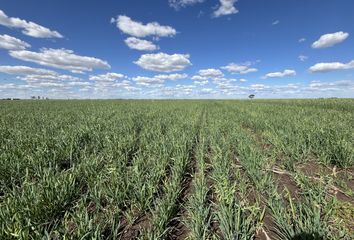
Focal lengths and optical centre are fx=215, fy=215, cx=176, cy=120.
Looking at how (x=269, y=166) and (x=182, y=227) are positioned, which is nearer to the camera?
(x=182, y=227)

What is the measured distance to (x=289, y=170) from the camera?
505 cm

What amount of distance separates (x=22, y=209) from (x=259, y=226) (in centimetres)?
315

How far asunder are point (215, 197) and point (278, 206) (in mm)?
1101

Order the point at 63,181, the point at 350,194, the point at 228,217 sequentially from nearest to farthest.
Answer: the point at 228,217 < the point at 63,181 < the point at 350,194

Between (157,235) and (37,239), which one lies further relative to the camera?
(157,235)

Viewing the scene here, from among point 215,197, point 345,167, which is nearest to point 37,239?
point 215,197

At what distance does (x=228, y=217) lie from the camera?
2.80m

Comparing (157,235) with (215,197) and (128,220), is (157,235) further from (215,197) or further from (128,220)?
(215,197)

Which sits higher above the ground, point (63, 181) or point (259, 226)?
point (63, 181)

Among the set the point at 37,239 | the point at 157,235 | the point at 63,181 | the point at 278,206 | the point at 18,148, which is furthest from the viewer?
the point at 18,148

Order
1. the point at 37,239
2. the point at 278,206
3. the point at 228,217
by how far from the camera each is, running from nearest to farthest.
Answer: the point at 37,239 < the point at 228,217 < the point at 278,206

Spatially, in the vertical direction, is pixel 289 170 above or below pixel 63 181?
below

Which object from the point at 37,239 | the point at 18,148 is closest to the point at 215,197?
the point at 37,239

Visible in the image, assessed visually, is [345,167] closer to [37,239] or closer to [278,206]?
[278,206]
